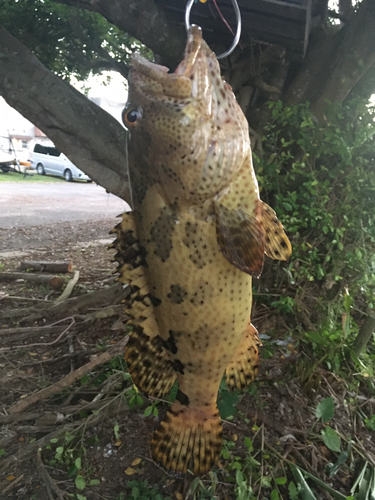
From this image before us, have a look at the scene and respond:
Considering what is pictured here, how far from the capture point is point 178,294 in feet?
4.92

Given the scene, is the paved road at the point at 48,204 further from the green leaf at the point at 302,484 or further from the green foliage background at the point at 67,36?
the green leaf at the point at 302,484

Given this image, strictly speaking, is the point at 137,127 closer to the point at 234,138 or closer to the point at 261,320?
the point at 234,138

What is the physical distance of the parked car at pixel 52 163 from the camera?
21.6 meters

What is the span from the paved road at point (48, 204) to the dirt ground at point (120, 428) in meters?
6.06

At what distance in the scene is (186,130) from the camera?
1.42 m

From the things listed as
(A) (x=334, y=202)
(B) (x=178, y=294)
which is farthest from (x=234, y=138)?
(A) (x=334, y=202)

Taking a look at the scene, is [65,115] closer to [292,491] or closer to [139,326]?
[139,326]

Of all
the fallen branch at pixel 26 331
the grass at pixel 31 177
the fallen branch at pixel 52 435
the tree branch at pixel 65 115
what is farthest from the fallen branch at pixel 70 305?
the grass at pixel 31 177

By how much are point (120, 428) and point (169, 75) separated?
8.25ft

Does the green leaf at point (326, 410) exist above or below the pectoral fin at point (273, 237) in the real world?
below

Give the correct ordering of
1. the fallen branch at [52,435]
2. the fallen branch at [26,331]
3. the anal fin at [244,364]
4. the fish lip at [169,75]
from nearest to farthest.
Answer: the fish lip at [169,75]
the anal fin at [244,364]
the fallen branch at [52,435]
the fallen branch at [26,331]

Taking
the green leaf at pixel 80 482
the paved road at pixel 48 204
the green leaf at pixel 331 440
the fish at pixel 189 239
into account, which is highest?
the fish at pixel 189 239

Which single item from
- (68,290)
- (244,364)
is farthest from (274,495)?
(68,290)

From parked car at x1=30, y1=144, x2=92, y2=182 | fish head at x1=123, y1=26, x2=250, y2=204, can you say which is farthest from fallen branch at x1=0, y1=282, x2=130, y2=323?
parked car at x1=30, y1=144, x2=92, y2=182
